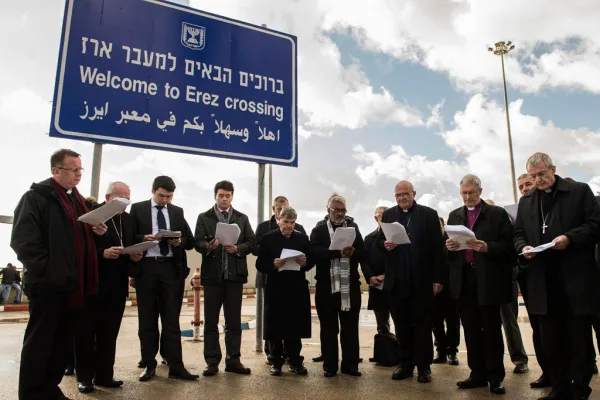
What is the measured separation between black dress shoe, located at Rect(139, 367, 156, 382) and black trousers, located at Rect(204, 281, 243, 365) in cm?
54

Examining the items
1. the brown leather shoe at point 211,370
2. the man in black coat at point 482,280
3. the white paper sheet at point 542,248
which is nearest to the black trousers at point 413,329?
the man in black coat at point 482,280

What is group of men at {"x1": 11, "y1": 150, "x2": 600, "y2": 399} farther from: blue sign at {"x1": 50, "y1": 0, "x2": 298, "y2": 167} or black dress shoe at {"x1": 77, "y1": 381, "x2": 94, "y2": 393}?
blue sign at {"x1": 50, "y1": 0, "x2": 298, "y2": 167}

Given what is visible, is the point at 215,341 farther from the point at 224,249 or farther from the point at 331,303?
the point at 331,303

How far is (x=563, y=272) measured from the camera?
12.1 feet

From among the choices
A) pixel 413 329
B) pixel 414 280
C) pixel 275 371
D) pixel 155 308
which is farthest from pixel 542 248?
pixel 155 308

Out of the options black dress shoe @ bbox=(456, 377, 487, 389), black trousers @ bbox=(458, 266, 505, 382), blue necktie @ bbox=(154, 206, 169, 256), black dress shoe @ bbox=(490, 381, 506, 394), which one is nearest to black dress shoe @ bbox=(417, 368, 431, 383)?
black dress shoe @ bbox=(456, 377, 487, 389)

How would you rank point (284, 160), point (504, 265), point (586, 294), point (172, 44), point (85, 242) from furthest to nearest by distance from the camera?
point (284, 160)
point (172, 44)
point (504, 265)
point (85, 242)
point (586, 294)

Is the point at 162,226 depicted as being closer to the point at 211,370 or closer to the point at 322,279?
the point at 211,370

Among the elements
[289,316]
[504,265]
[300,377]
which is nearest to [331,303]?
[289,316]

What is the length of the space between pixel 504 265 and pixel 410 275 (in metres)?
0.87

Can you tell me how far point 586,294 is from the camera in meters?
3.53

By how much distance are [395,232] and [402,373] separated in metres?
1.39

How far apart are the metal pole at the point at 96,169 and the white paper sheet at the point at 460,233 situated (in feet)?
11.7

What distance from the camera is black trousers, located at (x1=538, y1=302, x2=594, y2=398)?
3.55 metres
